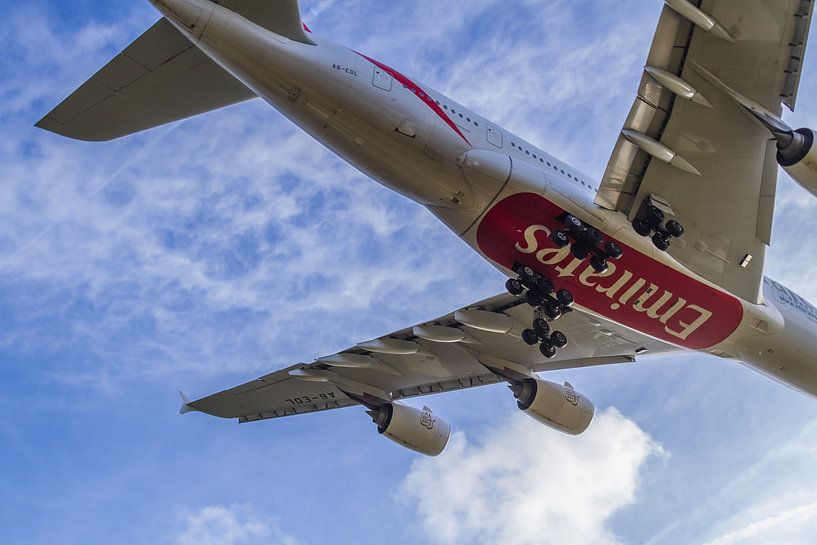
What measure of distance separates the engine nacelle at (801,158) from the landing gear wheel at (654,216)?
6.78 feet

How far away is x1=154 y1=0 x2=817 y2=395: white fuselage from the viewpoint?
12.2 m

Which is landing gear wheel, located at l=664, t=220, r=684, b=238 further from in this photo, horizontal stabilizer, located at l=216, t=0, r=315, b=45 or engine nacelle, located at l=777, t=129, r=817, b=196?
horizontal stabilizer, located at l=216, t=0, r=315, b=45

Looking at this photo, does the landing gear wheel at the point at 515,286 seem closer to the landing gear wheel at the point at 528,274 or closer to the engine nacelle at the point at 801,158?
the landing gear wheel at the point at 528,274

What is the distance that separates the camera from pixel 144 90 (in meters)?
12.9

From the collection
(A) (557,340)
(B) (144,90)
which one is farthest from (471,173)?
(B) (144,90)

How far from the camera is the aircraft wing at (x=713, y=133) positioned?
12070 mm

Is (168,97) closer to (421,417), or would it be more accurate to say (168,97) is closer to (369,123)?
(369,123)

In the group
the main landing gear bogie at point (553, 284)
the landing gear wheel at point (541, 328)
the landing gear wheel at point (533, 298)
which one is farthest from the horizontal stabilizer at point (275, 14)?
the landing gear wheel at point (541, 328)

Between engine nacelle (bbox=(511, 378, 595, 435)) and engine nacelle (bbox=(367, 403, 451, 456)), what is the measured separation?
2.26 m

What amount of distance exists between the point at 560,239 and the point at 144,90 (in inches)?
282

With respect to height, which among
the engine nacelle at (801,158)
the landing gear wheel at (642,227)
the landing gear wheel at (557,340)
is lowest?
the landing gear wheel at (557,340)

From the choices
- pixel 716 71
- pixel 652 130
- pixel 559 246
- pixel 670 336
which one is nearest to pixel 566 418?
pixel 670 336

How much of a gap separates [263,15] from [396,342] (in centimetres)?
840

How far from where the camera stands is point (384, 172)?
13211 mm
